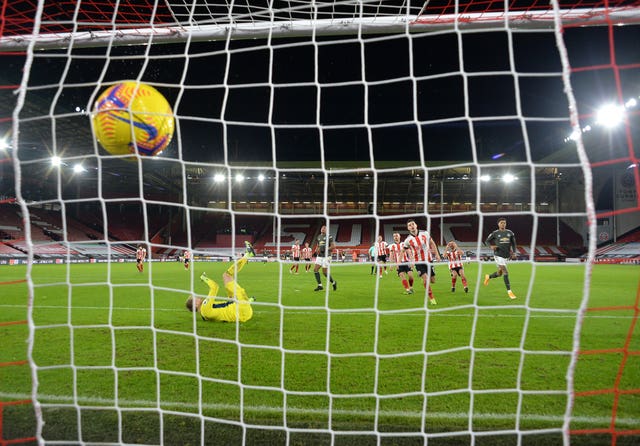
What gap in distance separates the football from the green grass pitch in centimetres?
100

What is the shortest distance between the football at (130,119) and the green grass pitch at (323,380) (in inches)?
39.4

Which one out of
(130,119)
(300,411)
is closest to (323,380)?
(300,411)

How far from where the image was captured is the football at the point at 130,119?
278 centimetres

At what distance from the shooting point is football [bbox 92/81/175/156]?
109 inches

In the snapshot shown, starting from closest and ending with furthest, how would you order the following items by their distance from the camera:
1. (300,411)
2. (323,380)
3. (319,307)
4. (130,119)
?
(300,411) → (130,119) → (323,380) → (319,307)

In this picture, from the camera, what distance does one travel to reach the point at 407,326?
512 centimetres

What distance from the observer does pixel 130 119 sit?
277 cm

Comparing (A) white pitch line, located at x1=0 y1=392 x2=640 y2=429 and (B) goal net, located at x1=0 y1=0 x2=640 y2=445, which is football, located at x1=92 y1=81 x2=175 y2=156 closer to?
(B) goal net, located at x1=0 y1=0 x2=640 y2=445

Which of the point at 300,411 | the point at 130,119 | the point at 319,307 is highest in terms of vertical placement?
the point at 130,119

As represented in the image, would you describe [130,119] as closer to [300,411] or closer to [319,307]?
[319,307]

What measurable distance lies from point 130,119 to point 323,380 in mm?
2351

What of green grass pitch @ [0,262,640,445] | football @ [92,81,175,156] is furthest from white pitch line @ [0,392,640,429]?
football @ [92,81,175,156]

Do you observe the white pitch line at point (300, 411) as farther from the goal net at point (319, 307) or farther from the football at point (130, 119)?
the football at point (130, 119)

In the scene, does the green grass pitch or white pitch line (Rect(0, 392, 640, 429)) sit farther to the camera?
white pitch line (Rect(0, 392, 640, 429))
